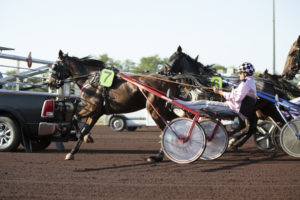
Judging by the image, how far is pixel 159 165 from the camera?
7.53 metres

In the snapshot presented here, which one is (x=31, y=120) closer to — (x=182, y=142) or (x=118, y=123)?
(x=182, y=142)

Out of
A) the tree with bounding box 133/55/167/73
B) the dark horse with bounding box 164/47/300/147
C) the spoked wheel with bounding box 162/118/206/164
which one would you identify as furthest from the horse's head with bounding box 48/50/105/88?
the tree with bounding box 133/55/167/73

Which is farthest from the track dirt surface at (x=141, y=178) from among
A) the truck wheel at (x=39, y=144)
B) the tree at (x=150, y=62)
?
the tree at (x=150, y=62)

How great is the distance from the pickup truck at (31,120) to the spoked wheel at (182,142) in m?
Result: 2.68

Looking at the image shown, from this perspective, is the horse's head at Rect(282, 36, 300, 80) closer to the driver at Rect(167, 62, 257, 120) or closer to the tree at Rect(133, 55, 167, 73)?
the driver at Rect(167, 62, 257, 120)

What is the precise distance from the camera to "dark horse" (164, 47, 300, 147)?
9.71 meters

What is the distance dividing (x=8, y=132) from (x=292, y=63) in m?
7.93

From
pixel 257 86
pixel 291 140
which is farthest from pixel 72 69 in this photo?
pixel 291 140

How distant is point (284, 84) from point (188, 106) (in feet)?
13.9

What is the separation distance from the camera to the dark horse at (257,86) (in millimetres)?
9711

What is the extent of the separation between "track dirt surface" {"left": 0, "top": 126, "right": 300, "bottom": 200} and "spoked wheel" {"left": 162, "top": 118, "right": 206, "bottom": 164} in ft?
0.76

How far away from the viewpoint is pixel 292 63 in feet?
36.6

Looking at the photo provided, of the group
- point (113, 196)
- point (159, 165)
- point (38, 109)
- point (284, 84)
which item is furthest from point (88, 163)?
point (284, 84)

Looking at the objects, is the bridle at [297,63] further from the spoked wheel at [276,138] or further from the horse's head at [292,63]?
the spoked wheel at [276,138]
